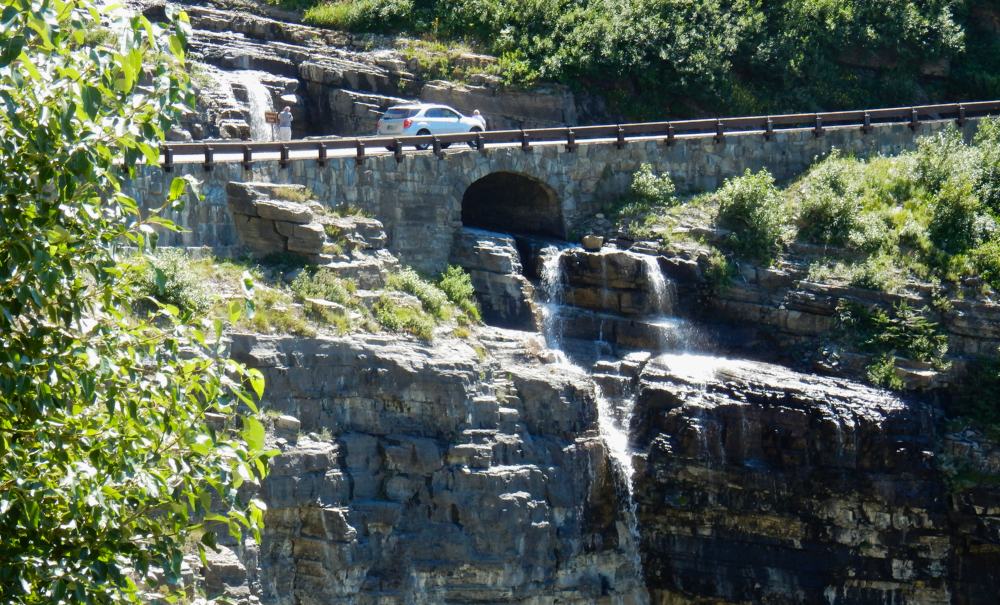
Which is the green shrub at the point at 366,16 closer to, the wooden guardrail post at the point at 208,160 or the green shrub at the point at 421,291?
the wooden guardrail post at the point at 208,160

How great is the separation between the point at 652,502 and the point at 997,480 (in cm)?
798

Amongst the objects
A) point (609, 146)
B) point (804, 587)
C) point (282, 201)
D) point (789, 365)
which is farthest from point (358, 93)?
point (804, 587)

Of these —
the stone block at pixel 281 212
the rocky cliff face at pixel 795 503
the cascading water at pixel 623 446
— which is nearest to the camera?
the stone block at pixel 281 212

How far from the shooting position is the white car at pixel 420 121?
35.8 m

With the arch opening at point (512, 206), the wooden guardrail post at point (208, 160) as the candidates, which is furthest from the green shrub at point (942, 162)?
the wooden guardrail post at point (208, 160)

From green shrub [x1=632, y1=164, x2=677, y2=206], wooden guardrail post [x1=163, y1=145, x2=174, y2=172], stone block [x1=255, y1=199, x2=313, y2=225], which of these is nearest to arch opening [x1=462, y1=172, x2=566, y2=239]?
green shrub [x1=632, y1=164, x2=677, y2=206]

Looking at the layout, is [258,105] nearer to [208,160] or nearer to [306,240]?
[208,160]

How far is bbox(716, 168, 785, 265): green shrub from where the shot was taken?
33.1 meters

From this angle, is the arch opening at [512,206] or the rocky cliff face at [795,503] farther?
the arch opening at [512,206]

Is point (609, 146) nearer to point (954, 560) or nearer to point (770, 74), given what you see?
point (770, 74)

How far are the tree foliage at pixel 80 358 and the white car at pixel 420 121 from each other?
931 inches

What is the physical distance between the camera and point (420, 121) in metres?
35.8

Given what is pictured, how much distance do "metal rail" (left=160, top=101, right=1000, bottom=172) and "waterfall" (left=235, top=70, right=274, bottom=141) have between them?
5.45 metres

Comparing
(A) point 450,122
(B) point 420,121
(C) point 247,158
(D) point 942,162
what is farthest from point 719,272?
(C) point 247,158
